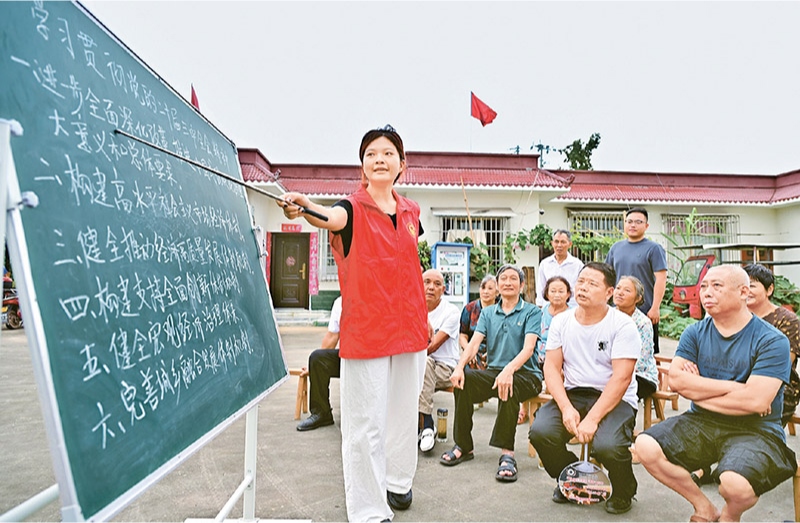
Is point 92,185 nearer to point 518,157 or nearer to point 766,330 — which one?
point 766,330

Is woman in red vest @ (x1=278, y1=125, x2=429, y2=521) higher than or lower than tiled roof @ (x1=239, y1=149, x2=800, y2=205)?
lower

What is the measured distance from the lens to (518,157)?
38.4ft

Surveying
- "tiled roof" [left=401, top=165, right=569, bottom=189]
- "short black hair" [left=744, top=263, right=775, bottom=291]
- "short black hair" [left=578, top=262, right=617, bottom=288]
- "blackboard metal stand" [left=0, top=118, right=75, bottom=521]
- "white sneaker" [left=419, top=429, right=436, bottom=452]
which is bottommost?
"white sneaker" [left=419, top=429, right=436, bottom=452]

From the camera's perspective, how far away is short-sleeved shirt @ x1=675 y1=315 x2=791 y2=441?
2119mm

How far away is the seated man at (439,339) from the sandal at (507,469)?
27.0 inches

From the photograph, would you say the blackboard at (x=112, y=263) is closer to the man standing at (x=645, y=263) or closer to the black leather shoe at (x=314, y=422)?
the black leather shoe at (x=314, y=422)

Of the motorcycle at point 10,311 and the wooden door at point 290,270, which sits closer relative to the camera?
the motorcycle at point 10,311

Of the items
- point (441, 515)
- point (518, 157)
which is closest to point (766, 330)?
point (441, 515)

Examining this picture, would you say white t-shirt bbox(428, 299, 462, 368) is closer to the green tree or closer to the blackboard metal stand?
the blackboard metal stand

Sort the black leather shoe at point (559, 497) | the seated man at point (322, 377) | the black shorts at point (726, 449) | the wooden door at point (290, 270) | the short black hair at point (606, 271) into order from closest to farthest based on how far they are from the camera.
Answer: the black shorts at point (726, 449)
the black leather shoe at point (559, 497)
the short black hair at point (606, 271)
the seated man at point (322, 377)
the wooden door at point (290, 270)

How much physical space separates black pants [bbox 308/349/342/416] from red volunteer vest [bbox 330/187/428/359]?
179 centimetres

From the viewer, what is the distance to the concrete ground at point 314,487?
2.44 metres

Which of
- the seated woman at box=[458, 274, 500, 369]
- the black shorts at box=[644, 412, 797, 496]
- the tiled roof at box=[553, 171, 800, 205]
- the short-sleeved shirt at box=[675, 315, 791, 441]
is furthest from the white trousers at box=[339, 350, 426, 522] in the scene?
the tiled roof at box=[553, 171, 800, 205]

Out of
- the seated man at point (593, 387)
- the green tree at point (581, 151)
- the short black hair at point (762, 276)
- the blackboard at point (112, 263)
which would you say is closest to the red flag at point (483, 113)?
the short black hair at point (762, 276)
